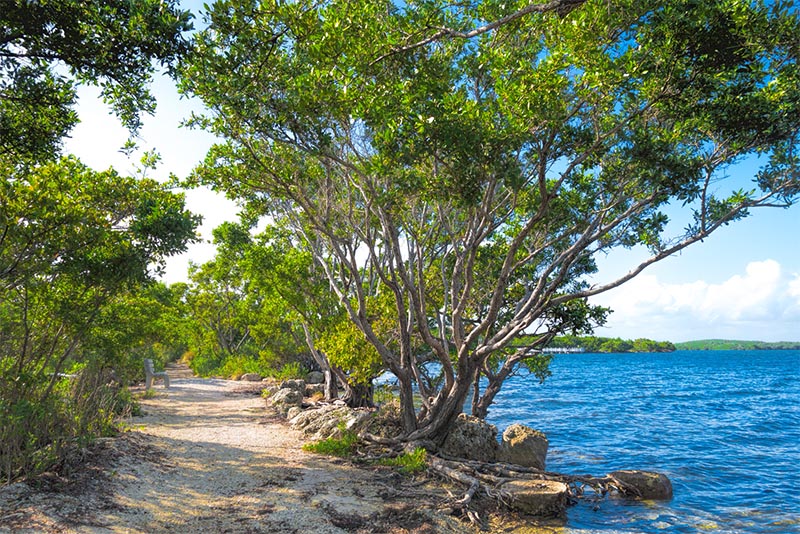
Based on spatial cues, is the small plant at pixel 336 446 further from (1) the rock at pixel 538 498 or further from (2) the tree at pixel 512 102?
(1) the rock at pixel 538 498

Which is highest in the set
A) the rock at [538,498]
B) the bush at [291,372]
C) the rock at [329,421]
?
the bush at [291,372]

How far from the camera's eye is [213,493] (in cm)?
906

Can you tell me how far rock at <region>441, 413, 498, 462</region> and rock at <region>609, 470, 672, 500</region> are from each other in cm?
298

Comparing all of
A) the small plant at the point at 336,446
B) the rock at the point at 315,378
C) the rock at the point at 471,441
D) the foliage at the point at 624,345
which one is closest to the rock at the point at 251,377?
the rock at the point at 315,378

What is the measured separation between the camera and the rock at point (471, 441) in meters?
12.4

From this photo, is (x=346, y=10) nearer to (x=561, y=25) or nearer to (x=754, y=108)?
(x=561, y=25)

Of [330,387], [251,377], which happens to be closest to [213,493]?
[330,387]

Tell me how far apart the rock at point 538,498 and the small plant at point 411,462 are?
6.66 ft

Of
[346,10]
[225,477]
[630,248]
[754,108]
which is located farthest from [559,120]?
[225,477]

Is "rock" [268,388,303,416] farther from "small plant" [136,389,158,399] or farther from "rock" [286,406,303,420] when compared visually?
"small plant" [136,389,158,399]

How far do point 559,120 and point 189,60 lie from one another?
5730 mm

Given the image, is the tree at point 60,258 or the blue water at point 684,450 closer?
the tree at point 60,258

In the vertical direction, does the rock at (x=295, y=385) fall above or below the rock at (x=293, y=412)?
above

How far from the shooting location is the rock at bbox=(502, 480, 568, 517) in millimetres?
9344
